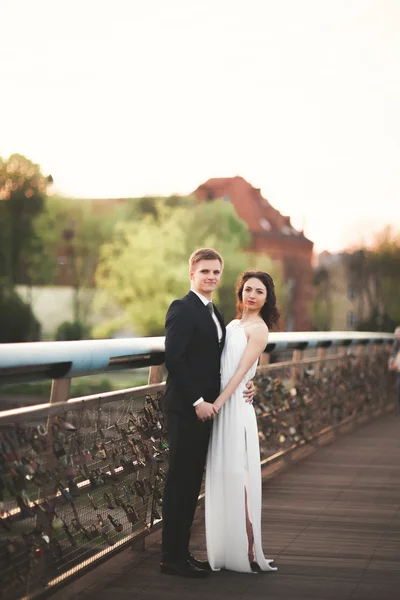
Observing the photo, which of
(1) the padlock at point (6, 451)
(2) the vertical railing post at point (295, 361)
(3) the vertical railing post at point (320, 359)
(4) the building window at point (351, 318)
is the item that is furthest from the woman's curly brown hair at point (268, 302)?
(4) the building window at point (351, 318)

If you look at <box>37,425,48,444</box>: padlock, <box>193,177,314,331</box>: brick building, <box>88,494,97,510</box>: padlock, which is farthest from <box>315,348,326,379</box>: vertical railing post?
<box>193,177,314,331</box>: brick building

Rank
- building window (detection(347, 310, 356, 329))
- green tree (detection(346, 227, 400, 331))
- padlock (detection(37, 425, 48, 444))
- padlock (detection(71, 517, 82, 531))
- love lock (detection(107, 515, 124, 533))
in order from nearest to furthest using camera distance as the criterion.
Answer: padlock (detection(37, 425, 48, 444)) < padlock (detection(71, 517, 82, 531)) < love lock (detection(107, 515, 124, 533)) < green tree (detection(346, 227, 400, 331)) < building window (detection(347, 310, 356, 329))

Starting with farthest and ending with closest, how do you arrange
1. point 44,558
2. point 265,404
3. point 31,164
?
point 31,164, point 265,404, point 44,558

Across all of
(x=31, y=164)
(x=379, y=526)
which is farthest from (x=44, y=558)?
(x=31, y=164)

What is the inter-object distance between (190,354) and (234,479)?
2.52 ft

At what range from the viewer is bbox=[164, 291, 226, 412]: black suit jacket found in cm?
683

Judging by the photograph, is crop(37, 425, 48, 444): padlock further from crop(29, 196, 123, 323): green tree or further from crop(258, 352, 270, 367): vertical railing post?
crop(29, 196, 123, 323): green tree

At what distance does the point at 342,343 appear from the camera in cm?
1554

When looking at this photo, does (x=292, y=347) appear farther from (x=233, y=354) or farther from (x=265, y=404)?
(x=233, y=354)

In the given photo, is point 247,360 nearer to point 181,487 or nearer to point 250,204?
point 181,487

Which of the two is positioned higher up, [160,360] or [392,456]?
[160,360]

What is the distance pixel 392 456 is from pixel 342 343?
243 centimetres

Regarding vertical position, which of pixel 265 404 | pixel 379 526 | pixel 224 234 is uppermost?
pixel 224 234

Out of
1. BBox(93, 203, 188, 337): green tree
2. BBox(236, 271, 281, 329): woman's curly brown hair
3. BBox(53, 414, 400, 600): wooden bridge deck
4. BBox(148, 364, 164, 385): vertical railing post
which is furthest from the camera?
BBox(93, 203, 188, 337): green tree
